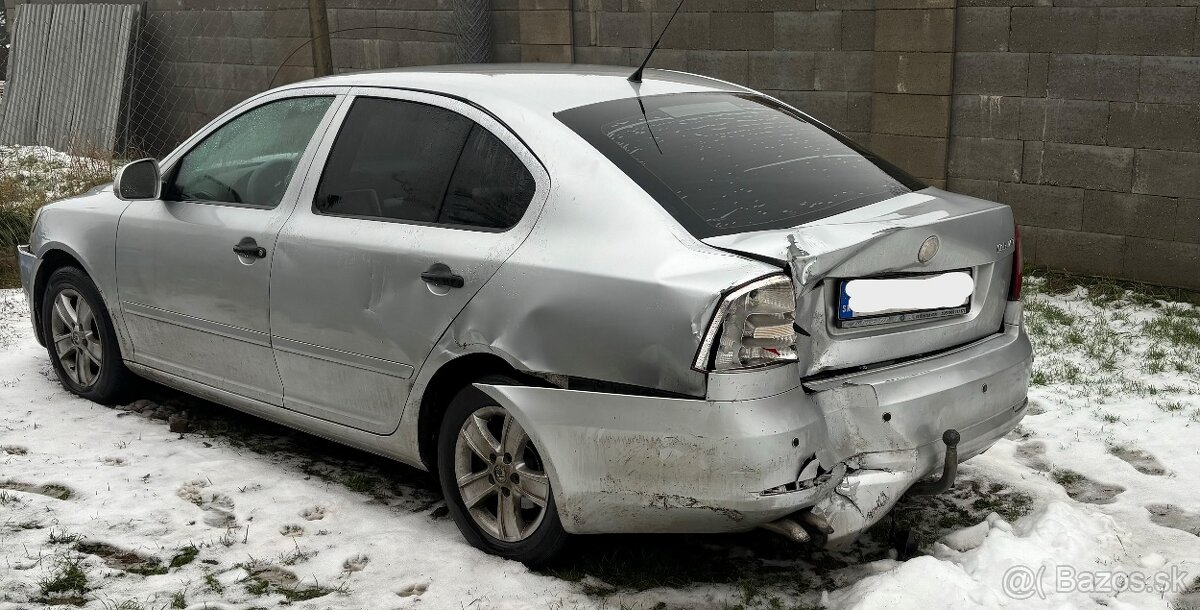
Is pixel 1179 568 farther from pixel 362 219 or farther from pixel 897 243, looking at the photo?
pixel 362 219

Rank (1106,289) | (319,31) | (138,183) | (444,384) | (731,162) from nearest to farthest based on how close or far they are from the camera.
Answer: (731,162) < (444,384) < (138,183) < (1106,289) < (319,31)

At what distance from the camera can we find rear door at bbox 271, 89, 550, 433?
3.49 metres

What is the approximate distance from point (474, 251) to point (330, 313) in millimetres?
681

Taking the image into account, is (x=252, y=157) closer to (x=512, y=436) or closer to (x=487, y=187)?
(x=487, y=187)

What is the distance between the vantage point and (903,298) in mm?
3236

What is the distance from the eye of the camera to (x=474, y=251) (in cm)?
344

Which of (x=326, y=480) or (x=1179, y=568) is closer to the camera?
(x=1179, y=568)

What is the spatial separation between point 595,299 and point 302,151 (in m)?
1.57

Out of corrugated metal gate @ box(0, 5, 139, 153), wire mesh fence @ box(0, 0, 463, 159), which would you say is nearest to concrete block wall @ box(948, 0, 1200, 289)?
wire mesh fence @ box(0, 0, 463, 159)

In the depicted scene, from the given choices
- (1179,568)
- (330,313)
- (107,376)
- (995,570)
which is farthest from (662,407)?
(107,376)

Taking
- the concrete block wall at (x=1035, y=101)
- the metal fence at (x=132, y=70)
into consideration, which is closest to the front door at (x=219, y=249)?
the concrete block wall at (x=1035, y=101)

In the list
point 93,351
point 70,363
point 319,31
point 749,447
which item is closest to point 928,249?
point 749,447

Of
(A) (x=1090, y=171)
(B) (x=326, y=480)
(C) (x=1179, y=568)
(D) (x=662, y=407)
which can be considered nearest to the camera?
(D) (x=662, y=407)

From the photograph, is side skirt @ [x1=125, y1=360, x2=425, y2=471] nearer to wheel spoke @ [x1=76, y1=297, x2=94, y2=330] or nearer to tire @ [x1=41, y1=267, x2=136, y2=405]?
tire @ [x1=41, y1=267, x2=136, y2=405]
